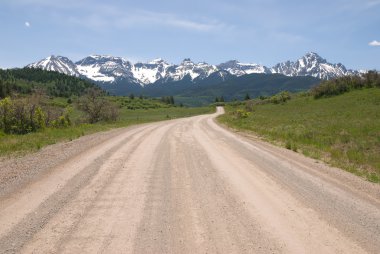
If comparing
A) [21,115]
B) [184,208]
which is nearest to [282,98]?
[21,115]

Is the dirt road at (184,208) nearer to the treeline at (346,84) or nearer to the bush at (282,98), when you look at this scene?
the treeline at (346,84)

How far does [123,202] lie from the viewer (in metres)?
8.74

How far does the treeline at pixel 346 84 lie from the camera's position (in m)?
61.8

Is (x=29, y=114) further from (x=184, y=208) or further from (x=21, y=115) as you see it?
(x=184, y=208)

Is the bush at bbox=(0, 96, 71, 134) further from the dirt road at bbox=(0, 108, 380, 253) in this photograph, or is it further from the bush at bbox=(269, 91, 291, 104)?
the bush at bbox=(269, 91, 291, 104)

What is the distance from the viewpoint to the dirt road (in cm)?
635

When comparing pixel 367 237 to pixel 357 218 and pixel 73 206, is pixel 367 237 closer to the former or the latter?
pixel 357 218

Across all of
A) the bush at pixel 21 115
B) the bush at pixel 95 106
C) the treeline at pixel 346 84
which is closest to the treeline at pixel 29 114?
the bush at pixel 21 115

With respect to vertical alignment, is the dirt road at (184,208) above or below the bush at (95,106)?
below

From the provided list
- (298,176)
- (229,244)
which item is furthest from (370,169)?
(229,244)

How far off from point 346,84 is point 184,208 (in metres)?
62.7

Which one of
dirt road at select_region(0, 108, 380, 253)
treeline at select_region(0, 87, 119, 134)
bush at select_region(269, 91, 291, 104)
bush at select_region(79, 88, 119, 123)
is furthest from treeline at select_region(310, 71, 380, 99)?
dirt road at select_region(0, 108, 380, 253)

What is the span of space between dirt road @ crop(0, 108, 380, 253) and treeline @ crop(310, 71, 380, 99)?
54130 millimetres

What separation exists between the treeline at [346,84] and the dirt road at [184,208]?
54.1m
